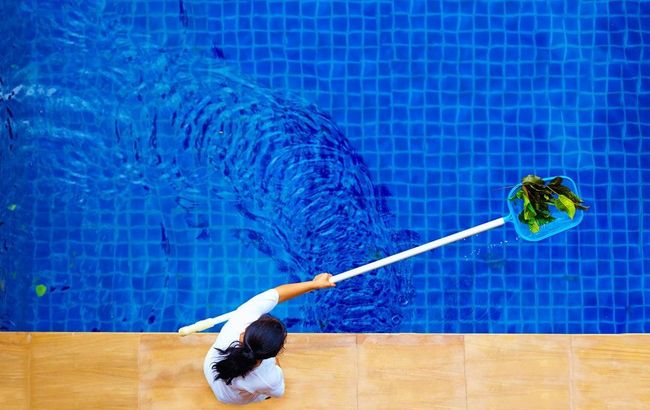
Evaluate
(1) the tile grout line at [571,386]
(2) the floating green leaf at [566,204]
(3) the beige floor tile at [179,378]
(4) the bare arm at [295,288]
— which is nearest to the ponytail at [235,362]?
(4) the bare arm at [295,288]

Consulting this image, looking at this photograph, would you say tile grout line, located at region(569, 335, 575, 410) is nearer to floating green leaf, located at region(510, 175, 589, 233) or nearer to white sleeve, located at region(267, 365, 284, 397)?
floating green leaf, located at region(510, 175, 589, 233)

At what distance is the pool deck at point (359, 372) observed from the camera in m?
3.09

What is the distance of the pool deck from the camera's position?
309 centimetres

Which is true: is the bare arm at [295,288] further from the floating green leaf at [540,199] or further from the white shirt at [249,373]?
the floating green leaf at [540,199]

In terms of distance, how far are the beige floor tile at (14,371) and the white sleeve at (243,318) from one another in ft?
3.46

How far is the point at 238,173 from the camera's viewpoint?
3246 millimetres

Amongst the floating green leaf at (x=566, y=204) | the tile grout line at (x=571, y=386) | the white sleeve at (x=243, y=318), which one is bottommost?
the tile grout line at (x=571, y=386)

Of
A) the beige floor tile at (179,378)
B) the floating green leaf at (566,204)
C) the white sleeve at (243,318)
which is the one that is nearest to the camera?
the white sleeve at (243,318)

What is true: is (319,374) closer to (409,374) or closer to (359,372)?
(359,372)

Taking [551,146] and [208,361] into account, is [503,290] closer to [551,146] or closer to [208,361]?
[551,146]

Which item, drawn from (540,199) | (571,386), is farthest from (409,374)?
(540,199)

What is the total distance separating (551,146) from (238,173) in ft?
4.15

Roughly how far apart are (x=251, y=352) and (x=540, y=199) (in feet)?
3.92

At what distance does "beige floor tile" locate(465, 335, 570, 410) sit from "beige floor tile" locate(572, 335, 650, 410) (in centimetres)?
5
